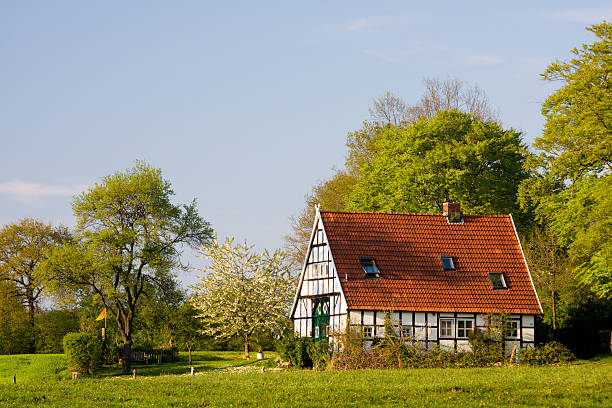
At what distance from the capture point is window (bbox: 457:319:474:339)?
116 feet

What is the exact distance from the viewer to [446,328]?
3522 cm

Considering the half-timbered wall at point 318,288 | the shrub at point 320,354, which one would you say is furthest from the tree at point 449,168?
the shrub at point 320,354

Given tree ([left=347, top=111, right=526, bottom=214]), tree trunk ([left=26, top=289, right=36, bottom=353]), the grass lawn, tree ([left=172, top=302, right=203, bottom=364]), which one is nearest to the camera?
the grass lawn

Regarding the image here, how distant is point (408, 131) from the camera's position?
46812mm

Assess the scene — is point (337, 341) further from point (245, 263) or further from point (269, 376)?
point (245, 263)

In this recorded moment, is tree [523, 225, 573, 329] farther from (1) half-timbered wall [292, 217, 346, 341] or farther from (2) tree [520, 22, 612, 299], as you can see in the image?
(1) half-timbered wall [292, 217, 346, 341]

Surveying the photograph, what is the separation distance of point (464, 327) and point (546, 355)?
145 inches

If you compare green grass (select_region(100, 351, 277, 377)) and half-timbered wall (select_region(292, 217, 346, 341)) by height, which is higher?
half-timbered wall (select_region(292, 217, 346, 341))

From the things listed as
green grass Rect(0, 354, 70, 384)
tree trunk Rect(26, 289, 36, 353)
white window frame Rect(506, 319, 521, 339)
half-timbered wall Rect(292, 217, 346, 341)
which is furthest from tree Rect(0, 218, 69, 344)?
white window frame Rect(506, 319, 521, 339)

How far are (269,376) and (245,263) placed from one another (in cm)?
2542

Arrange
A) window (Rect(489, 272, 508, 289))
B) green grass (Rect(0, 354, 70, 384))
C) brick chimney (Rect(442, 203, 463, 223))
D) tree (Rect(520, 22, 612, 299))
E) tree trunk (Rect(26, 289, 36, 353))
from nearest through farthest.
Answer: tree (Rect(520, 22, 612, 299)) < window (Rect(489, 272, 508, 289)) < brick chimney (Rect(442, 203, 463, 223)) < green grass (Rect(0, 354, 70, 384)) < tree trunk (Rect(26, 289, 36, 353))

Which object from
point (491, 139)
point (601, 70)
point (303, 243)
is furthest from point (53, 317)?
point (601, 70)

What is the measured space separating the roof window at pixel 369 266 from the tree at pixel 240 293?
14.5 metres

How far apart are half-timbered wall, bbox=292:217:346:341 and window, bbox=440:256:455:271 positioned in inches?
202
